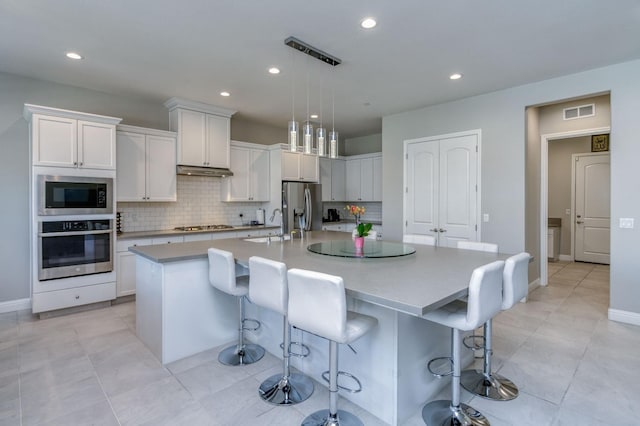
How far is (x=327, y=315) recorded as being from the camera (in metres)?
1.66

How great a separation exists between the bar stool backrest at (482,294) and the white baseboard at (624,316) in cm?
294

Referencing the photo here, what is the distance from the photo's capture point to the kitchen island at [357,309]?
183 cm

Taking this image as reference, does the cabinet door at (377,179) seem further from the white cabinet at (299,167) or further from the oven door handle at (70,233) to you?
the oven door handle at (70,233)

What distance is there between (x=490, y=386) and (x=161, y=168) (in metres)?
4.66

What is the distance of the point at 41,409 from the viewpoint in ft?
6.93

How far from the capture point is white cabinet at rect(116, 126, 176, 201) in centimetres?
439

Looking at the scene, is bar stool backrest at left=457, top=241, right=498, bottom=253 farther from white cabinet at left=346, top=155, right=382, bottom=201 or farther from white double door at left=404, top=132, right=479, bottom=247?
white cabinet at left=346, top=155, right=382, bottom=201

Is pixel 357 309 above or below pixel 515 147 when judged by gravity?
below

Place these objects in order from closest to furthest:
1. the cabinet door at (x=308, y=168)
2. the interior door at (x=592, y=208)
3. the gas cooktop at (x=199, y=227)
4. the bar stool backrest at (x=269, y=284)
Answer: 1. the bar stool backrest at (x=269, y=284)
2. the gas cooktop at (x=199, y=227)
3. the cabinet door at (x=308, y=168)
4. the interior door at (x=592, y=208)

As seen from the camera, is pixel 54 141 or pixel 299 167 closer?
pixel 54 141

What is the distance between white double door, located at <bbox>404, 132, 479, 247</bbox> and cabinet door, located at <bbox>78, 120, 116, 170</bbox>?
429 centimetres

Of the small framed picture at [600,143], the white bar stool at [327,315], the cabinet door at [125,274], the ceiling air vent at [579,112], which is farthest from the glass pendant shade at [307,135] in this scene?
the small framed picture at [600,143]

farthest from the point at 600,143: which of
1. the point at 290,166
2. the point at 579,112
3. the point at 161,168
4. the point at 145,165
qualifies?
the point at 145,165

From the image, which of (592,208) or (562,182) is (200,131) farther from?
(592,208)
